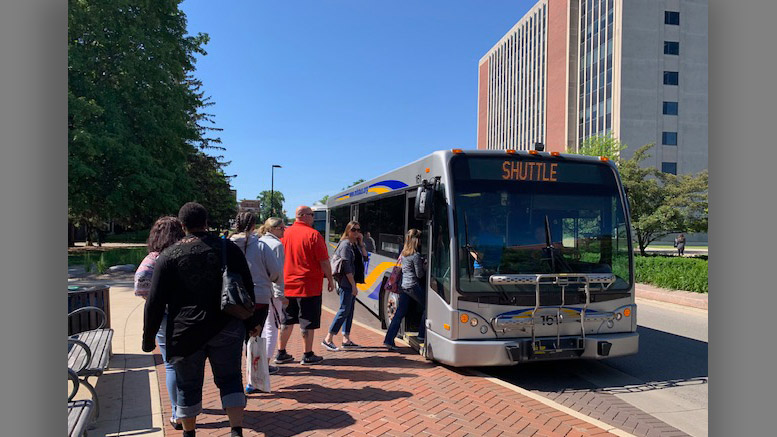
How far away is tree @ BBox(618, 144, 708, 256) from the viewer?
745 inches

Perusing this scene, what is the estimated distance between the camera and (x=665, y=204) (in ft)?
63.8

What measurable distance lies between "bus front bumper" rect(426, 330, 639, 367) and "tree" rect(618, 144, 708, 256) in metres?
15.6

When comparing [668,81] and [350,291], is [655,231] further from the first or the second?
[668,81]

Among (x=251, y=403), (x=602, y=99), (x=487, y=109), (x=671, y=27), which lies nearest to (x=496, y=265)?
(x=251, y=403)

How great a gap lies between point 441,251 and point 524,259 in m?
0.99

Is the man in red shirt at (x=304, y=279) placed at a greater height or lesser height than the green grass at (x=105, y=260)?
greater

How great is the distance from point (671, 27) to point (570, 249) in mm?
55099

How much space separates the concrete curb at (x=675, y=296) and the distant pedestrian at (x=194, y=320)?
11.6m

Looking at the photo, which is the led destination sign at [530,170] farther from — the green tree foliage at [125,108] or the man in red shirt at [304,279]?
the green tree foliage at [125,108]

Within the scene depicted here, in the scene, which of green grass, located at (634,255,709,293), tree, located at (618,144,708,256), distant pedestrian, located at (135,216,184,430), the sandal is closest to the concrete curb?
green grass, located at (634,255,709,293)

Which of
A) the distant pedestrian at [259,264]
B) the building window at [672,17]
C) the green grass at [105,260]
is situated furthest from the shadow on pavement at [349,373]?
the building window at [672,17]

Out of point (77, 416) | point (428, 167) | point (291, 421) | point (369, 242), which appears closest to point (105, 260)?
point (369, 242)

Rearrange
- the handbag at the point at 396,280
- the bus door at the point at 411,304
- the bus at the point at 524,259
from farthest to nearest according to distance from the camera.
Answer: the bus door at the point at 411,304, the handbag at the point at 396,280, the bus at the point at 524,259

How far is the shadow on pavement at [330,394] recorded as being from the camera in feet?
15.1
